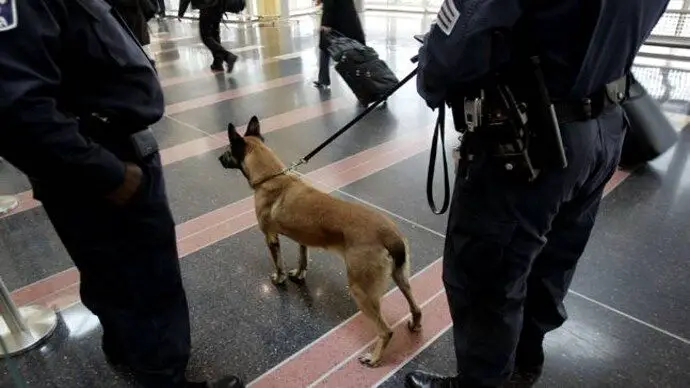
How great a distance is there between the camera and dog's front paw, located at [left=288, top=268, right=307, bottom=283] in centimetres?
254

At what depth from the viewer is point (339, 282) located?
254cm

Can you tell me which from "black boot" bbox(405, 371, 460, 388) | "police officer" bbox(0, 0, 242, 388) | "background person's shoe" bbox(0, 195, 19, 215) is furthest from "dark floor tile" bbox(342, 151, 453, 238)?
"background person's shoe" bbox(0, 195, 19, 215)

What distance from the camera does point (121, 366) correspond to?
2033mm

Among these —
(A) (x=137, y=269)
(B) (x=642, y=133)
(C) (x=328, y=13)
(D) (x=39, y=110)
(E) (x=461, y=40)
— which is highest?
(E) (x=461, y=40)

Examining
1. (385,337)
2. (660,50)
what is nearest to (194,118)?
(385,337)

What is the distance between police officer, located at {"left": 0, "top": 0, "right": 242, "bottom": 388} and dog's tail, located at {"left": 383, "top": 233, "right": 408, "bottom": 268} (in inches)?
31.9

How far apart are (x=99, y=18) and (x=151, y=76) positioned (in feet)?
0.65

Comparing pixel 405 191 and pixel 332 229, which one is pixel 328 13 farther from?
pixel 332 229

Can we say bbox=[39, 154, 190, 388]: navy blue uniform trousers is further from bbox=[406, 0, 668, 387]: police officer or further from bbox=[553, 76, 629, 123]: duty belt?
bbox=[553, 76, 629, 123]: duty belt

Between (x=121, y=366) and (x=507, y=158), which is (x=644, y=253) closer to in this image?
(x=507, y=158)

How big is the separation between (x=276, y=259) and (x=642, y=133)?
9.33ft

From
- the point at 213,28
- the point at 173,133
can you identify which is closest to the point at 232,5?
the point at 213,28

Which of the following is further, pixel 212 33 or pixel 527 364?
pixel 212 33

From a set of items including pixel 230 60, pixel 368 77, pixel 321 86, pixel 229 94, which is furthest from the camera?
pixel 230 60
